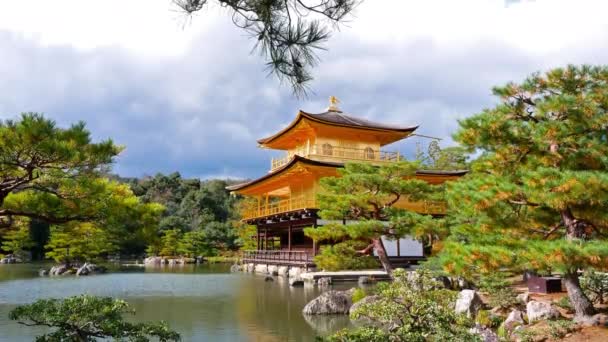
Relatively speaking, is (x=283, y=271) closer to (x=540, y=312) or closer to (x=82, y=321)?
(x=540, y=312)

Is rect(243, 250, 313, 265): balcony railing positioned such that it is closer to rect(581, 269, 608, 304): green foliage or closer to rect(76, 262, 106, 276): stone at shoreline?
rect(76, 262, 106, 276): stone at shoreline

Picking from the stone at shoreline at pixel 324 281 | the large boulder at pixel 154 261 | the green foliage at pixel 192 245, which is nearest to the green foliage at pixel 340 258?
the stone at shoreline at pixel 324 281

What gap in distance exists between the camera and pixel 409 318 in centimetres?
468

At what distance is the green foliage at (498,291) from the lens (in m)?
7.50

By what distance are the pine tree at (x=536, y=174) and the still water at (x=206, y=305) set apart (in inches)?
111

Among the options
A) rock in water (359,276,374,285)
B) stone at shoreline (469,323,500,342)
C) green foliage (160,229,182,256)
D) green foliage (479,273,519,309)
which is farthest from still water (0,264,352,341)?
green foliage (160,229,182,256)

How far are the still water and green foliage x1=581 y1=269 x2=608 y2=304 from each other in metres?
3.71

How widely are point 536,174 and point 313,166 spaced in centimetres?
1238

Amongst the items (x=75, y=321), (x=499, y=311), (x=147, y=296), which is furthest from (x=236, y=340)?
(x=147, y=296)

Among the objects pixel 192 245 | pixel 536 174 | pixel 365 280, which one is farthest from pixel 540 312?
pixel 192 245

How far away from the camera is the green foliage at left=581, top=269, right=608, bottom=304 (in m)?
7.08

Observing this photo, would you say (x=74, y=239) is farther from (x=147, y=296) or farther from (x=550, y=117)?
(x=550, y=117)

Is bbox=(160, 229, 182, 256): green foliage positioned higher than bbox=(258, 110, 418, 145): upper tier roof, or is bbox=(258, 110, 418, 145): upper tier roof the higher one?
bbox=(258, 110, 418, 145): upper tier roof

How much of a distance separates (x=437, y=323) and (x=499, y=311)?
3.42m
